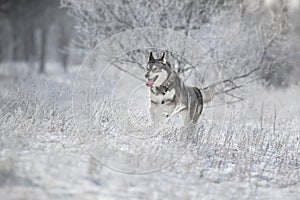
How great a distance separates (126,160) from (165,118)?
9.16ft

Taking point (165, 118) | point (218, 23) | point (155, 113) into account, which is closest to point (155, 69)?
point (155, 113)

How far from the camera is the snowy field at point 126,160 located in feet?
15.6

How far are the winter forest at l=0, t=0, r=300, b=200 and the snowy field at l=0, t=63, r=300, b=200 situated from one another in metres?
0.02


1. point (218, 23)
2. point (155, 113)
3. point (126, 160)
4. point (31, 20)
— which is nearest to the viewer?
point (126, 160)

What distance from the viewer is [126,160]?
5.85m

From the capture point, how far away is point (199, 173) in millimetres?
5855

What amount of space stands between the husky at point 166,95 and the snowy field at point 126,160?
399 mm

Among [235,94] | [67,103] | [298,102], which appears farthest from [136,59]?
[298,102]

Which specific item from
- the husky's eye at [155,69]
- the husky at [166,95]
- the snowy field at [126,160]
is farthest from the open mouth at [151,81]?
the snowy field at [126,160]

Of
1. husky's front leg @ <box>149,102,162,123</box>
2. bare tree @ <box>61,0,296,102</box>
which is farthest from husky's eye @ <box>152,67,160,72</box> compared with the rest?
bare tree @ <box>61,0,296,102</box>

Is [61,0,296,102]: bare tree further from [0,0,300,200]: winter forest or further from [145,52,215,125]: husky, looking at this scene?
[145,52,215,125]: husky

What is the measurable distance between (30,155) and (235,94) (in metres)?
11.2

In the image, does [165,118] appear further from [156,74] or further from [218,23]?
[218,23]

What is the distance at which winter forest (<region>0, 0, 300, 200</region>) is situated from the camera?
200 inches
